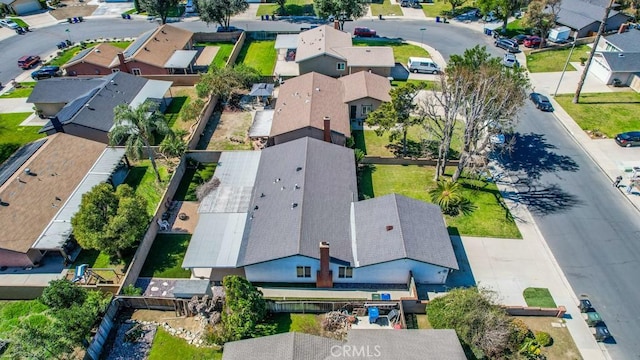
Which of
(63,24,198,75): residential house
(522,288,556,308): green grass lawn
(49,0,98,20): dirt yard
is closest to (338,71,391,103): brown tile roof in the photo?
(63,24,198,75): residential house

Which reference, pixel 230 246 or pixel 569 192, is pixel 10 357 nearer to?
pixel 230 246

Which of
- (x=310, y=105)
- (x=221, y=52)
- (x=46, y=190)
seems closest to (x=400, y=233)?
(x=310, y=105)

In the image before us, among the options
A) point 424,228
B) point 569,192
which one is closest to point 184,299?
point 424,228

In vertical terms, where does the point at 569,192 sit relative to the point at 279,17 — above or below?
below

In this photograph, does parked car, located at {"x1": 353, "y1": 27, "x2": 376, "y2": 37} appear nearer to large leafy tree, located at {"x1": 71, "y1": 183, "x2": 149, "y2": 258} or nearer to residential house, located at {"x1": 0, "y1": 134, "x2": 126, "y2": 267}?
residential house, located at {"x1": 0, "y1": 134, "x2": 126, "y2": 267}

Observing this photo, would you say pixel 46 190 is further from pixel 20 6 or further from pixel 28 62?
pixel 20 6
